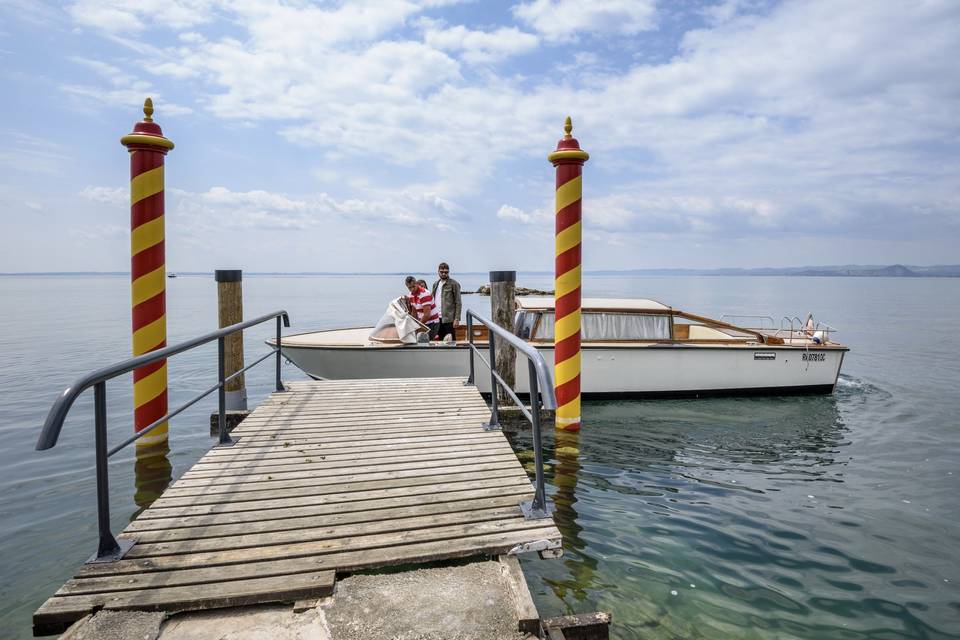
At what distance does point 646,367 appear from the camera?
11320 mm

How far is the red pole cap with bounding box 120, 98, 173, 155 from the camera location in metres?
5.85

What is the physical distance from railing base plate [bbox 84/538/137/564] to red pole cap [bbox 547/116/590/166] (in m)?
5.62

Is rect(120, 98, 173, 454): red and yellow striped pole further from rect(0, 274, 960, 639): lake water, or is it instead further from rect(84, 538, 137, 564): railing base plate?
rect(84, 538, 137, 564): railing base plate

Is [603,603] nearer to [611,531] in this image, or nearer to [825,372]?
[611,531]

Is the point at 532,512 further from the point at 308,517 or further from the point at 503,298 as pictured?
the point at 503,298

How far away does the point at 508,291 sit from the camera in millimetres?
7438

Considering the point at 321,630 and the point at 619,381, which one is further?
the point at 619,381

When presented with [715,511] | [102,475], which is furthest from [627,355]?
[102,475]

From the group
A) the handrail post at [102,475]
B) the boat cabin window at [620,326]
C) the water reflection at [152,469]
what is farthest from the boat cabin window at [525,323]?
the handrail post at [102,475]

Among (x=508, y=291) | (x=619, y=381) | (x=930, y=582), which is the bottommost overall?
(x=930, y=582)

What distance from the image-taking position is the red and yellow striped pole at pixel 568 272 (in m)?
6.83

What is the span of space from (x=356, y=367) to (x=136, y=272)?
5.04m

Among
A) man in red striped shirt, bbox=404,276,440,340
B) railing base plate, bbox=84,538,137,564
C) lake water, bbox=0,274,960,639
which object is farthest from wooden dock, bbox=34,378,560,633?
man in red striped shirt, bbox=404,276,440,340

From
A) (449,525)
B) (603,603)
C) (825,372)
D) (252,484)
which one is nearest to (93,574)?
(252,484)
